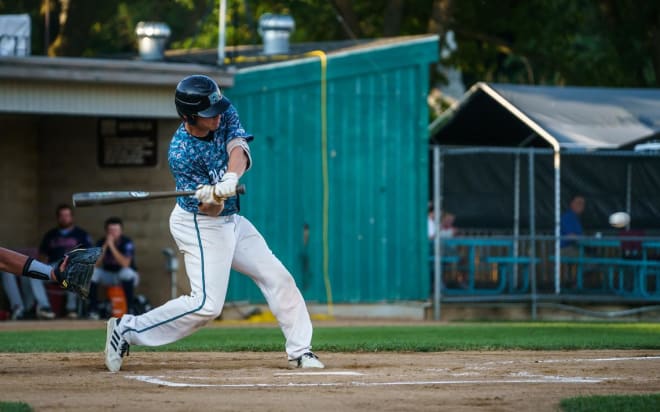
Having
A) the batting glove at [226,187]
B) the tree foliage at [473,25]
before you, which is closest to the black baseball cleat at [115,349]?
the batting glove at [226,187]

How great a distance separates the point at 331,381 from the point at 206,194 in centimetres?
136

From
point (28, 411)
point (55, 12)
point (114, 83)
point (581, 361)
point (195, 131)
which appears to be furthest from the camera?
point (55, 12)

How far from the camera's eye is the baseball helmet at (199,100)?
27.1 ft

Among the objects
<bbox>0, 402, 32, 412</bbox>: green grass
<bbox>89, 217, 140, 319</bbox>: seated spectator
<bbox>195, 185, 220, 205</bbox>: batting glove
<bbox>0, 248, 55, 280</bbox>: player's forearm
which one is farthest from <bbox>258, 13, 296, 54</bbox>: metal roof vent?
<bbox>0, 402, 32, 412</bbox>: green grass

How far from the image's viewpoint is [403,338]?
40.6ft

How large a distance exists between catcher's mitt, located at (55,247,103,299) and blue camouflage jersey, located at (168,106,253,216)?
0.80 m

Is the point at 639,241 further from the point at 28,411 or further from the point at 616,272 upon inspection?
the point at 28,411

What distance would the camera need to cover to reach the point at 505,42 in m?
29.5

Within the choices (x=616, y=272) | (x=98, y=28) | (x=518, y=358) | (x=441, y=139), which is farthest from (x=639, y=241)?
(x=98, y=28)

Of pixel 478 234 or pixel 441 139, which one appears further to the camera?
pixel 441 139

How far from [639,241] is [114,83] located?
285 inches

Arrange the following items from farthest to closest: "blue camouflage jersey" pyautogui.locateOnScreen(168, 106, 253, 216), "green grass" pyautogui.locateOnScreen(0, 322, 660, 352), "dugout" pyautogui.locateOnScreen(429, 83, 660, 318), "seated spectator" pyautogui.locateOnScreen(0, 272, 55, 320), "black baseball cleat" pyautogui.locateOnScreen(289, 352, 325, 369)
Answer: "dugout" pyautogui.locateOnScreen(429, 83, 660, 318) < "seated spectator" pyautogui.locateOnScreen(0, 272, 55, 320) < "green grass" pyautogui.locateOnScreen(0, 322, 660, 352) < "black baseball cleat" pyautogui.locateOnScreen(289, 352, 325, 369) < "blue camouflage jersey" pyautogui.locateOnScreen(168, 106, 253, 216)

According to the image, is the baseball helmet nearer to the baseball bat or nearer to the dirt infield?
the baseball bat

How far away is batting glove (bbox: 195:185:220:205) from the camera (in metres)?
8.08
